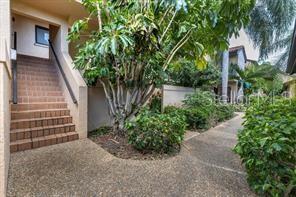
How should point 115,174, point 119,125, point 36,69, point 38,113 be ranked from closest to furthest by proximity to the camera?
point 115,174, point 38,113, point 119,125, point 36,69

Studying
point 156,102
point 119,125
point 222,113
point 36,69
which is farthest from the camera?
point 222,113

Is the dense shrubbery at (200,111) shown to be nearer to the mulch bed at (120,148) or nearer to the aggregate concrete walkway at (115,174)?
the mulch bed at (120,148)

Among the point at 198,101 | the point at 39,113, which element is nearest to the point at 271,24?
the point at 198,101

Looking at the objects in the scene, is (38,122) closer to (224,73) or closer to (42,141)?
(42,141)

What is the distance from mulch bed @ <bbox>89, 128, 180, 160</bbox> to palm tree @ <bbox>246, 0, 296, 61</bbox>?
11.2 meters

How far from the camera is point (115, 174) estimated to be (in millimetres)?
3430

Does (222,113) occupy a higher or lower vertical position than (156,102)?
lower

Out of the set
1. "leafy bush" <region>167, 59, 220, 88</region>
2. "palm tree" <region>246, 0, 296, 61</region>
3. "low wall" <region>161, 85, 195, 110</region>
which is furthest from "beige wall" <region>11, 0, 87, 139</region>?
"palm tree" <region>246, 0, 296, 61</region>

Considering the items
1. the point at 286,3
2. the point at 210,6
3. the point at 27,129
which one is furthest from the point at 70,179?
the point at 286,3

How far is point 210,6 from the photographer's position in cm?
489

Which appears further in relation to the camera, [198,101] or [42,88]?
[198,101]

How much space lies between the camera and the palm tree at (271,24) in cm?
1116

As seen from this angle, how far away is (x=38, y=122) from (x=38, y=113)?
0.30 m

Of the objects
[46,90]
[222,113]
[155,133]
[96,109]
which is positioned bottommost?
[222,113]
